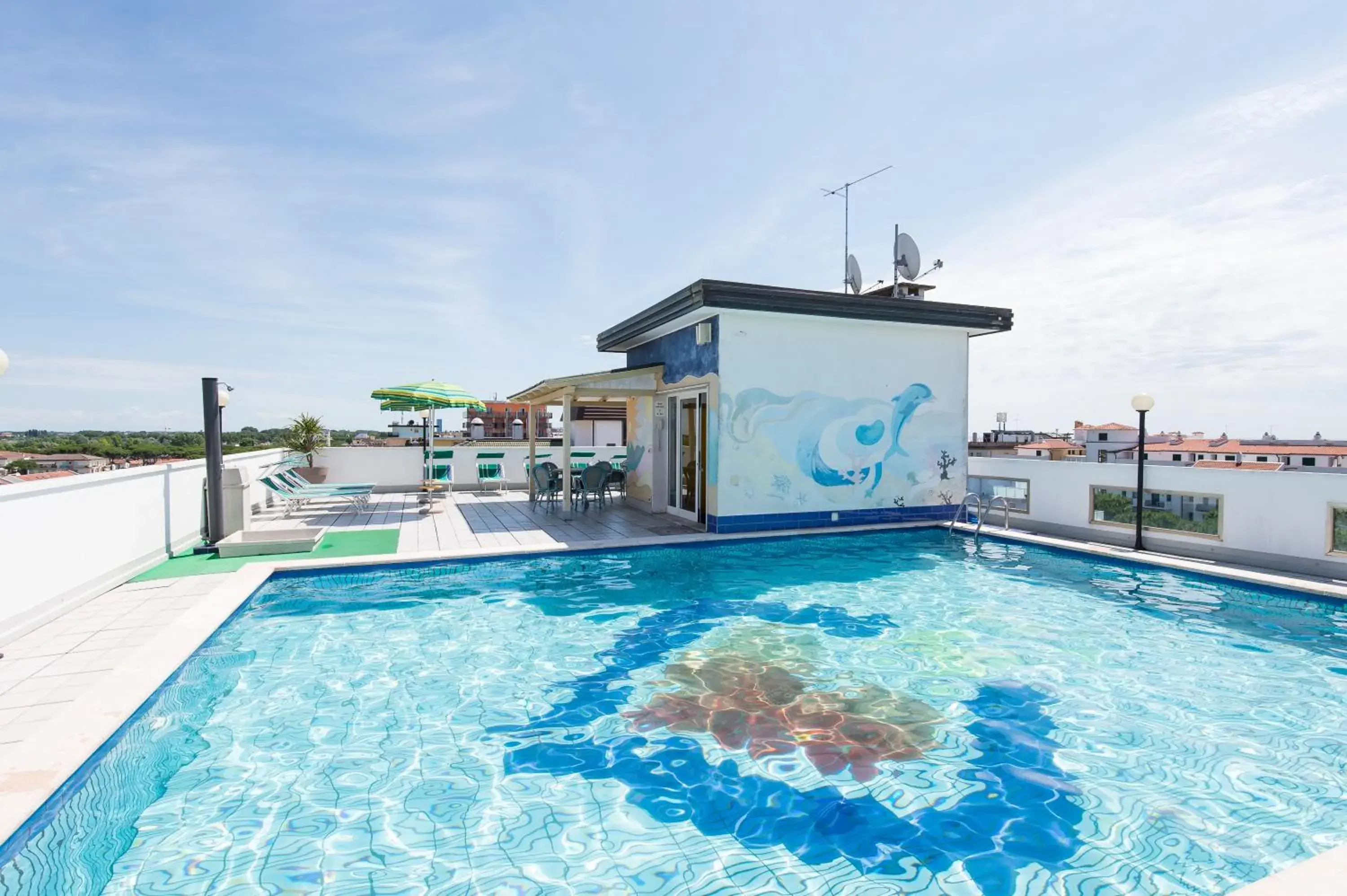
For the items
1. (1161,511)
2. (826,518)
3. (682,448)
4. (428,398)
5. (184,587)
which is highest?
(428,398)

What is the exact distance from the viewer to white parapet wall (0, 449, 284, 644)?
482 cm

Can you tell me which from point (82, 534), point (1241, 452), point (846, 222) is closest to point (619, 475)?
point (846, 222)

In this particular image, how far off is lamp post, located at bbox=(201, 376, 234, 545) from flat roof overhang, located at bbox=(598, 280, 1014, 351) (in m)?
6.72

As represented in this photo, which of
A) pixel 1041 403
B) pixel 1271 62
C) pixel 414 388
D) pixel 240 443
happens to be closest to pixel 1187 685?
pixel 1271 62

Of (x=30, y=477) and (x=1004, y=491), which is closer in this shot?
(x=30, y=477)

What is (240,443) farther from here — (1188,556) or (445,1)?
(1188,556)

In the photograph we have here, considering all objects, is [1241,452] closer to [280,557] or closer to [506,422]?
[280,557]

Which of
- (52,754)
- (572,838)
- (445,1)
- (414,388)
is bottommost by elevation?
(572,838)

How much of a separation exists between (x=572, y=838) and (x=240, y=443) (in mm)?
15557

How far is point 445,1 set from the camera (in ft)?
29.1

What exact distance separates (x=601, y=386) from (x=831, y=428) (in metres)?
4.28

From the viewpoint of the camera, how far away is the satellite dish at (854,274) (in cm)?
1334

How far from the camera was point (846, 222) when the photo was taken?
14242 mm

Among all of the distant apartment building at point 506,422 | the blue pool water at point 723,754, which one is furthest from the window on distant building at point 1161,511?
the distant apartment building at point 506,422
